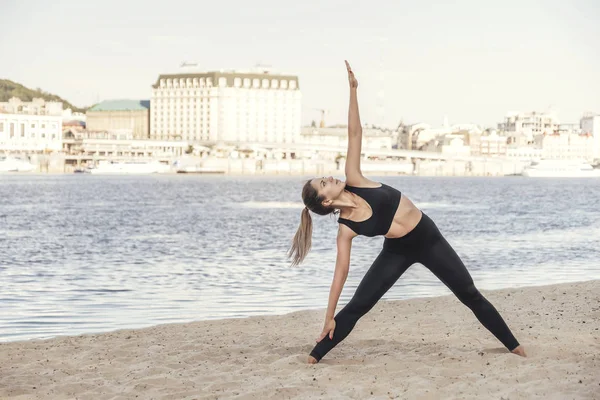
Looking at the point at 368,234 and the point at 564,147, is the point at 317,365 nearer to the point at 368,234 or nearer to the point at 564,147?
the point at 368,234

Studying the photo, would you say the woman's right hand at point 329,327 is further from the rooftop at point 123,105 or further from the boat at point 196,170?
the rooftop at point 123,105

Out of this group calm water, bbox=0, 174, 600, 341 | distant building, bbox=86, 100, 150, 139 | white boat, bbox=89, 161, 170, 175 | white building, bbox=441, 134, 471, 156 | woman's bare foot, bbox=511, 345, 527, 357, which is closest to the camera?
woman's bare foot, bbox=511, 345, 527, 357

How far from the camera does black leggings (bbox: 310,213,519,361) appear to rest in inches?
257

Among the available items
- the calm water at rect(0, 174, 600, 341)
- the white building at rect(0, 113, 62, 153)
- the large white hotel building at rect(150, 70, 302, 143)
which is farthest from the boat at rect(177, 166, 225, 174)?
the calm water at rect(0, 174, 600, 341)

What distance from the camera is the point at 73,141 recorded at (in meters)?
163

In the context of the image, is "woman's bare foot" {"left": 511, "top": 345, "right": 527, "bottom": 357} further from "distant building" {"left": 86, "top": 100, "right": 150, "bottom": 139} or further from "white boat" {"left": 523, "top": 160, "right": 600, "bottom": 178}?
"distant building" {"left": 86, "top": 100, "right": 150, "bottom": 139}

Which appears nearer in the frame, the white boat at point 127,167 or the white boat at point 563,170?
the white boat at point 127,167

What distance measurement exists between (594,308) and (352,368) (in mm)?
3852

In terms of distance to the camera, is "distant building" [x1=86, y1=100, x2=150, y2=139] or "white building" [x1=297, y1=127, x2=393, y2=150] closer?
"white building" [x1=297, y1=127, x2=393, y2=150]

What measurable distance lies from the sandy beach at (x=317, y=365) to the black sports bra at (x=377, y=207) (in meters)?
0.95

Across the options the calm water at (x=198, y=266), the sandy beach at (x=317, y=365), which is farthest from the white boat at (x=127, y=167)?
the sandy beach at (x=317, y=365)

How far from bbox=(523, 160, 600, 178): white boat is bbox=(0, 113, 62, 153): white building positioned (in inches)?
2847

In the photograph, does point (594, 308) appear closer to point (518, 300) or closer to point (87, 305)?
point (518, 300)

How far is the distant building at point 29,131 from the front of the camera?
155125 mm
